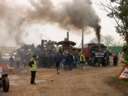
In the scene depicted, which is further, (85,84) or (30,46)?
(30,46)

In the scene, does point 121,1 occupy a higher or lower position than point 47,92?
higher

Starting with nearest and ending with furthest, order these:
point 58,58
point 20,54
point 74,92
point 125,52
→ point 74,92 < point 125,52 < point 58,58 < point 20,54

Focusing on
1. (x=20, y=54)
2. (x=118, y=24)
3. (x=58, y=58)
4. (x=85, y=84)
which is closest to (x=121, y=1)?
(x=118, y=24)

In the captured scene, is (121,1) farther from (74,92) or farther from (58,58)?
(58,58)

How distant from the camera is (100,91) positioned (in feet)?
70.5

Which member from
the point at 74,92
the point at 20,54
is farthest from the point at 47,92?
the point at 20,54

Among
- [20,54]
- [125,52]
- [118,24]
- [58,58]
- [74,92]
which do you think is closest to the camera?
[74,92]

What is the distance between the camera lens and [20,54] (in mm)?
46531

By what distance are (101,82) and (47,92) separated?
4.94m

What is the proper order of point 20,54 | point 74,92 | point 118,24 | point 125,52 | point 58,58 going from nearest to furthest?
point 74,92 < point 118,24 < point 125,52 < point 58,58 < point 20,54

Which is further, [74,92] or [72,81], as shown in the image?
[72,81]

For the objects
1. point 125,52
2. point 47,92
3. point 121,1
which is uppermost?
point 121,1

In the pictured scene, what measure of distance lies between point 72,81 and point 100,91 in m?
4.77

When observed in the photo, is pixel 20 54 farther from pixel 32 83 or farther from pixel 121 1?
pixel 121 1
